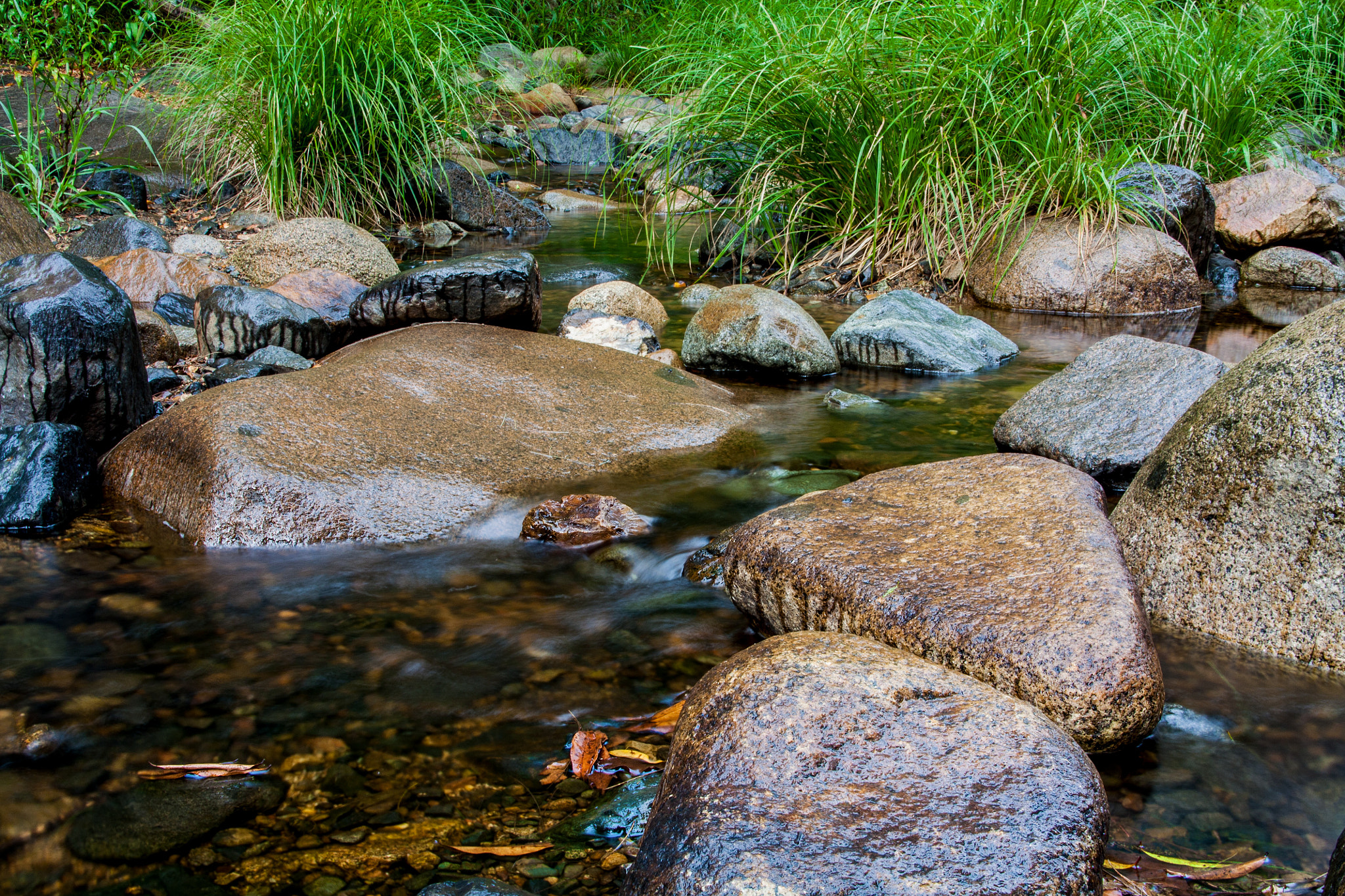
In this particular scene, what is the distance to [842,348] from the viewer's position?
227 inches

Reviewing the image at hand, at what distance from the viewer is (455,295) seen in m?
4.96

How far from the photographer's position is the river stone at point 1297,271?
8273mm

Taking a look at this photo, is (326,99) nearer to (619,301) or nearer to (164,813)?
(619,301)

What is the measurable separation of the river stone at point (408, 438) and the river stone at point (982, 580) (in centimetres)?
128

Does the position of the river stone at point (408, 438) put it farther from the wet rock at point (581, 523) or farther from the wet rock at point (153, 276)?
the wet rock at point (153, 276)

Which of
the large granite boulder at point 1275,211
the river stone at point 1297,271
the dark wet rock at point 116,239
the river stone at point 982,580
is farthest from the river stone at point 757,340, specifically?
the river stone at point 1297,271

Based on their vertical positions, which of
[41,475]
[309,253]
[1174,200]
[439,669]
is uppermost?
[1174,200]

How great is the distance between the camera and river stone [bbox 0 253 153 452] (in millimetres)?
3574

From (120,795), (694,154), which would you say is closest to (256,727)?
(120,795)

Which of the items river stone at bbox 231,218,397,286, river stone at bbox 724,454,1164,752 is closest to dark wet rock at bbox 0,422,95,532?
river stone at bbox 724,454,1164,752

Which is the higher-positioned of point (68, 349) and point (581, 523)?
point (68, 349)

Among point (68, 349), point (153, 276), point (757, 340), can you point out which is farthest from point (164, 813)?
point (153, 276)

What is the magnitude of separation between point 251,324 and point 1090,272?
5.61 m

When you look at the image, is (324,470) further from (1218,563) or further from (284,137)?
(284,137)
